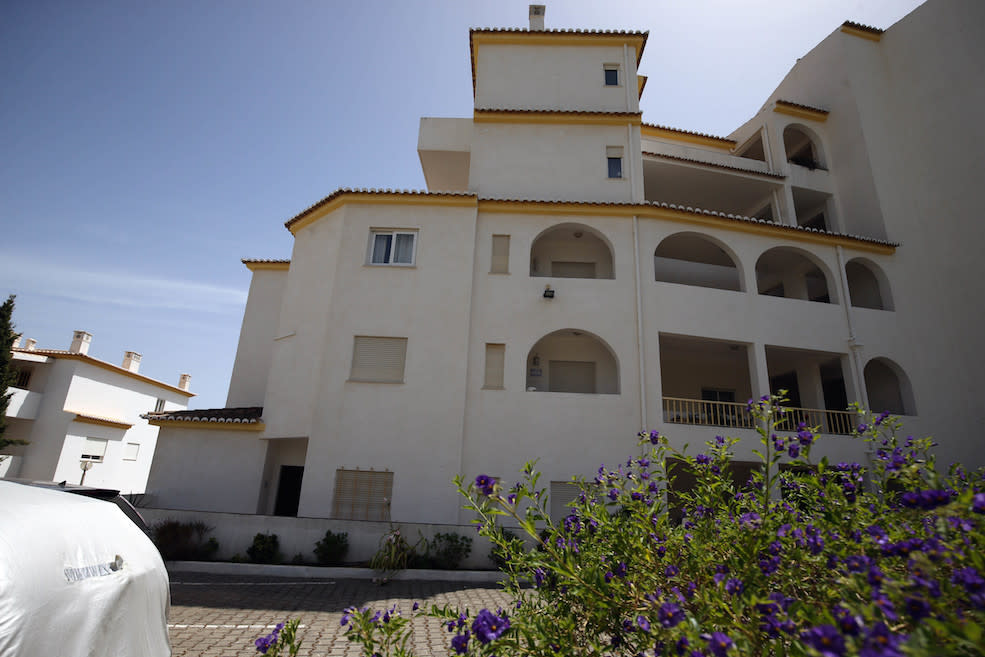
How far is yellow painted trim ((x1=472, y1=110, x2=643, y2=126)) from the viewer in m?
16.1

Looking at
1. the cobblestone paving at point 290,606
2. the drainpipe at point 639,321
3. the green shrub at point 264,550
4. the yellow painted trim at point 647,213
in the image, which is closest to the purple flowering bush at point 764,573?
the cobblestone paving at point 290,606

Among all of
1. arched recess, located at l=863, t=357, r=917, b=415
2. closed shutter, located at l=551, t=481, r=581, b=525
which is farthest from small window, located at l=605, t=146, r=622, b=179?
closed shutter, located at l=551, t=481, r=581, b=525

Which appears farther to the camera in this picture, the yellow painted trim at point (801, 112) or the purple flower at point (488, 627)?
the yellow painted trim at point (801, 112)

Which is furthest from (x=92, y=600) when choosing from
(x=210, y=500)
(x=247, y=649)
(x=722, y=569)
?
(x=210, y=500)

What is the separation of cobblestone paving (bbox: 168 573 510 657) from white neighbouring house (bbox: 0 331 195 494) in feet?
55.8

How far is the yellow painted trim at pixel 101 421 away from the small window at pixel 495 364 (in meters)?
23.5

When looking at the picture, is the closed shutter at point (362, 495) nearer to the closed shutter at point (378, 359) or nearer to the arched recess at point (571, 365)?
the closed shutter at point (378, 359)

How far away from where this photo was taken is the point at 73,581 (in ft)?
11.2

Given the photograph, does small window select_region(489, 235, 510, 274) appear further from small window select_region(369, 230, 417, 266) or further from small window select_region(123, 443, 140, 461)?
small window select_region(123, 443, 140, 461)

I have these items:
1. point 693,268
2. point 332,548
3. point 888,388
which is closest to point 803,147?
point 693,268

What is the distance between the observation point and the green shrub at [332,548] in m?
10.9

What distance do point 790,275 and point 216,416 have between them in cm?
2000

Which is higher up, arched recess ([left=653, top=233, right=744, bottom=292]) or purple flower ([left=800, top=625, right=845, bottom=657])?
arched recess ([left=653, top=233, right=744, bottom=292])

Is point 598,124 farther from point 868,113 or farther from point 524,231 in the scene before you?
point 868,113
